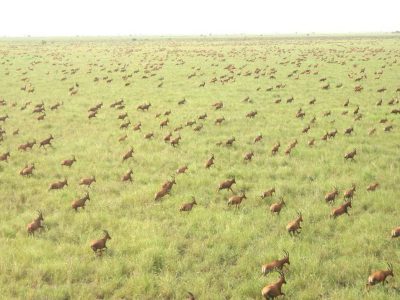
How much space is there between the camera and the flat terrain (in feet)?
24.8

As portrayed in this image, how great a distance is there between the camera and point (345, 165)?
1312 cm

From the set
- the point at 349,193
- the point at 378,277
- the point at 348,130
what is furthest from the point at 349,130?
the point at 378,277

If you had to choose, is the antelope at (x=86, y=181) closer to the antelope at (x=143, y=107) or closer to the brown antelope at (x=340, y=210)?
the brown antelope at (x=340, y=210)

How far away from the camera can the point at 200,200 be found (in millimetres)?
10961

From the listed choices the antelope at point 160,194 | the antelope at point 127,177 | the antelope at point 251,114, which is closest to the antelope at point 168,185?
the antelope at point 160,194

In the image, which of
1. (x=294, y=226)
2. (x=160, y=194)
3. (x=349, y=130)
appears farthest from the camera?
(x=349, y=130)

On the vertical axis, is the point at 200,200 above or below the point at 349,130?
below

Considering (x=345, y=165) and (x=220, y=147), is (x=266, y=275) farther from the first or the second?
(x=220, y=147)

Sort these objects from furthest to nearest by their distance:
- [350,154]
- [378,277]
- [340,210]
→ 1. [350,154]
2. [340,210]
3. [378,277]

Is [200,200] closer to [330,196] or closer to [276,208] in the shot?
[276,208]

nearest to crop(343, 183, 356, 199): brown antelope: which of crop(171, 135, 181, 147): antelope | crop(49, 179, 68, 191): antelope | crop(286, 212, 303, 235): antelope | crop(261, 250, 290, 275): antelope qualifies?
crop(286, 212, 303, 235): antelope

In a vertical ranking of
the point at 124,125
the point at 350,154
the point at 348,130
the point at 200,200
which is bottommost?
the point at 200,200

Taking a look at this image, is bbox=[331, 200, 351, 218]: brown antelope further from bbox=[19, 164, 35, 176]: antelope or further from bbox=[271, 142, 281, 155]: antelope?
bbox=[19, 164, 35, 176]: antelope

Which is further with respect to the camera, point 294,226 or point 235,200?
point 235,200
